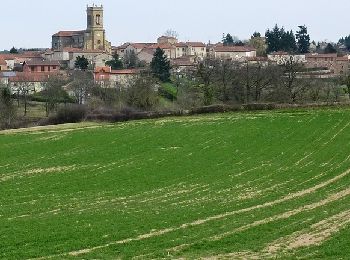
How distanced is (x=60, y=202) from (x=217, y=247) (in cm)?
984

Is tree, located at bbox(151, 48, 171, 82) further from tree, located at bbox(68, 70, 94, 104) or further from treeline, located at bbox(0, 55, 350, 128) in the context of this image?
treeline, located at bbox(0, 55, 350, 128)

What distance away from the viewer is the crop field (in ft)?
71.2

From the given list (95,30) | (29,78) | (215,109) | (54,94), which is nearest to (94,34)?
(95,30)

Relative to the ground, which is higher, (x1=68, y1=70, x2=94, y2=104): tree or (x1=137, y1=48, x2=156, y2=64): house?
(x1=137, y1=48, x2=156, y2=64): house

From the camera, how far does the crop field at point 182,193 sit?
71.2 ft

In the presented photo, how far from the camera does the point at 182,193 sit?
Result: 3083 centimetres

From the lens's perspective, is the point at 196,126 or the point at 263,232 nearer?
the point at 263,232

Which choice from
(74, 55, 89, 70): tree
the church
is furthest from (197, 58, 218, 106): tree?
the church

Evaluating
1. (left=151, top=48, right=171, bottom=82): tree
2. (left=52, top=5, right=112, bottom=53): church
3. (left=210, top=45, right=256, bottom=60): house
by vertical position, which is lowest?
(left=151, top=48, right=171, bottom=82): tree

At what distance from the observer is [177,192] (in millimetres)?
31062

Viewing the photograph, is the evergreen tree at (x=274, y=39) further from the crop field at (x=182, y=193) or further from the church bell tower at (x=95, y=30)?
the crop field at (x=182, y=193)

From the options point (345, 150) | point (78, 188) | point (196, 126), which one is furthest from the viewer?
point (196, 126)

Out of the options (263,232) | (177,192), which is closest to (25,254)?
(263,232)

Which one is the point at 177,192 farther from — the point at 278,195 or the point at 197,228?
the point at 197,228
